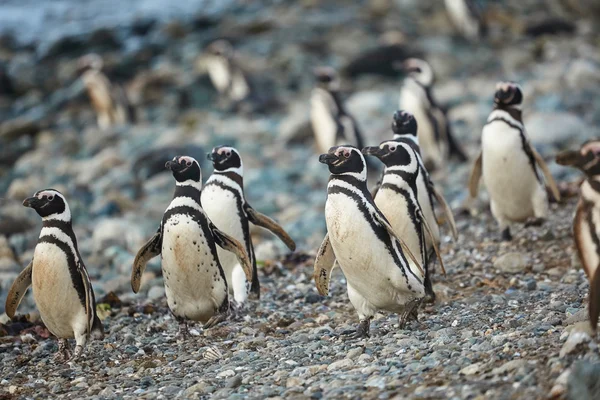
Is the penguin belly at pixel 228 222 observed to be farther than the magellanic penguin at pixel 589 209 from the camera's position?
Yes

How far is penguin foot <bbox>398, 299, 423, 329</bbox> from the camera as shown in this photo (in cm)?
528

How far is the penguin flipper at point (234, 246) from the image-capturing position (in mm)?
5812

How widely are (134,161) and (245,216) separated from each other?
657 centimetres

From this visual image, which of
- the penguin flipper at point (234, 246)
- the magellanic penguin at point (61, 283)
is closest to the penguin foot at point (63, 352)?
the magellanic penguin at point (61, 283)

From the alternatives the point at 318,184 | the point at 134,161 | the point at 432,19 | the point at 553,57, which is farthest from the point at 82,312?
the point at 432,19

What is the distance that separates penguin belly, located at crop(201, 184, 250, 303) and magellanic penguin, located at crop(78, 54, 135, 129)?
9.29m

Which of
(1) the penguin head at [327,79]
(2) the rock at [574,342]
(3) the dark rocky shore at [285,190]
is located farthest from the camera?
(1) the penguin head at [327,79]

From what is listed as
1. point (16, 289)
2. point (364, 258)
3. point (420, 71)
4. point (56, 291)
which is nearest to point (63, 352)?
point (56, 291)

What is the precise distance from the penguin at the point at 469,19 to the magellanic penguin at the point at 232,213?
40.7 ft

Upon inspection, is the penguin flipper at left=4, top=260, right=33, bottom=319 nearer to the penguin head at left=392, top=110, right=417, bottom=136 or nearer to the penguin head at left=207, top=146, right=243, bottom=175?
the penguin head at left=207, top=146, right=243, bottom=175

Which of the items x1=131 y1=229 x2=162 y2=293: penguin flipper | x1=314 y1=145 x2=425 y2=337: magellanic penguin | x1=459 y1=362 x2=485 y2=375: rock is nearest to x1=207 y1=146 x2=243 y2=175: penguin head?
x1=131 y1=229 x2=162 y2=293: penguin flipper

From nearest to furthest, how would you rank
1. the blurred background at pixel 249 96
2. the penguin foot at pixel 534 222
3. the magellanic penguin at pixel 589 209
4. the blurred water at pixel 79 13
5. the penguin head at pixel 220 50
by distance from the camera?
the magellanic penguin at pixel 589 209 < the penguin foot at pixel 534 222 < the blurred background at pixel 249 96 < the penguin head at pixel 220 50 < the blurred water at pixel 79 13

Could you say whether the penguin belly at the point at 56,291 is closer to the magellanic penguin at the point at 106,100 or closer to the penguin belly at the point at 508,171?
the penguin belly at the point at 508,171

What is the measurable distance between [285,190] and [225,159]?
476 centimetres
